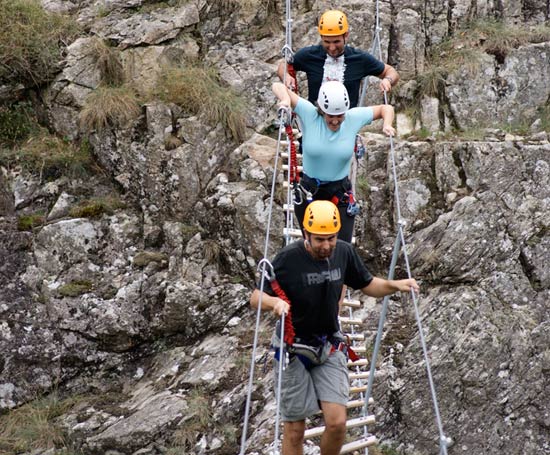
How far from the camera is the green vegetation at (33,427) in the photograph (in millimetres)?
8070

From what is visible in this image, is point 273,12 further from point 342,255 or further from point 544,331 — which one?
point 342,255

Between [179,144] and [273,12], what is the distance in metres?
2.94

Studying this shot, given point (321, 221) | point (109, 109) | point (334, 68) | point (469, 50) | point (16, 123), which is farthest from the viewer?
point (469, 50)

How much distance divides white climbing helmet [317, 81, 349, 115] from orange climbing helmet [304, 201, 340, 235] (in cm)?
126

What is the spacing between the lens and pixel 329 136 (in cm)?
621

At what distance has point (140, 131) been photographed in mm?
9867

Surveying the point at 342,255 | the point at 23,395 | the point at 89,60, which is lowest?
the point at 23,395

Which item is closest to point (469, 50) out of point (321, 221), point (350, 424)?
point (350, 424)

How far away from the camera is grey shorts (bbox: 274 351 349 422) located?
5.08 meters

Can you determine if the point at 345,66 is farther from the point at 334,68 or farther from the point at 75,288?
the point at 75,288

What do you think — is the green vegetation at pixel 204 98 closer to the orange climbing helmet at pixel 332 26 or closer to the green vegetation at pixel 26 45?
the green vegetation at pixel 26 45

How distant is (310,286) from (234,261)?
173 inches

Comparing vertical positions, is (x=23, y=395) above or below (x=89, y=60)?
below

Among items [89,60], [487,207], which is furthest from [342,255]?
[89,60]
